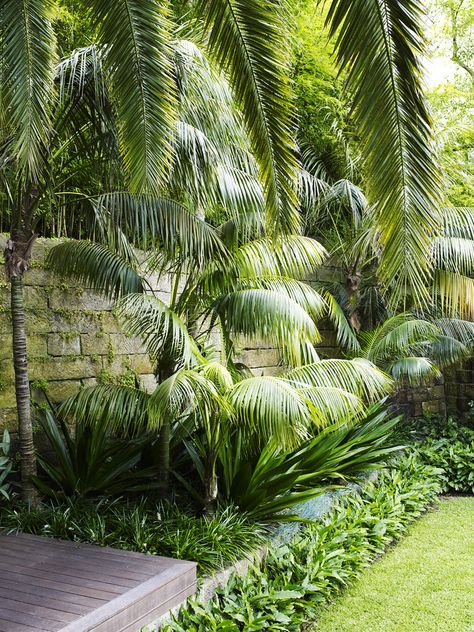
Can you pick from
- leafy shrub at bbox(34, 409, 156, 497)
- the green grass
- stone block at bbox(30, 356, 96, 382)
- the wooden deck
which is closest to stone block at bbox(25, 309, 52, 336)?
stone block at bbox(30, 356, 96, 382)

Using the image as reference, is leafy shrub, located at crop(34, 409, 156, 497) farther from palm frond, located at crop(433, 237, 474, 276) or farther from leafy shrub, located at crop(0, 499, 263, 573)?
palm frond, located at crop(433, 237, 474, 276)

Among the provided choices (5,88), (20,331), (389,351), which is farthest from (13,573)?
(389,351)

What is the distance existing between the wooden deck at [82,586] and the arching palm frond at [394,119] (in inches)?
85.2

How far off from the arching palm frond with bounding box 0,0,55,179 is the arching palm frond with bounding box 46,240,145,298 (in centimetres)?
193

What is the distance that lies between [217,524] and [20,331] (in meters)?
2.08

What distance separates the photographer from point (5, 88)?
10.9 feet

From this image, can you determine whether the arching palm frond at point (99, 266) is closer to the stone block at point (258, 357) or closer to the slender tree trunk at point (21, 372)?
the slender tree trunk at point (21, 372)

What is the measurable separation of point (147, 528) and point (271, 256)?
248 cm

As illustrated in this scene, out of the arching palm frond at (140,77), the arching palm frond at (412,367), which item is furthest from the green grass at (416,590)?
the arching palm frond at (140,77)

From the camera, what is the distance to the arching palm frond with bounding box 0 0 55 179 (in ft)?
10.1

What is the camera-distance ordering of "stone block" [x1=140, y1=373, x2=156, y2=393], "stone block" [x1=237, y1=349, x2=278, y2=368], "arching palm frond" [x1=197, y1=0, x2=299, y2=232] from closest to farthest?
"arching palm frond" [x1=197, y1=0, x2=299, y2=232] → "stone block" [x1=140, y1=373, x2=156, y2=393] → "stone block" [x1=237, y1=349, x2=278, y2=368]

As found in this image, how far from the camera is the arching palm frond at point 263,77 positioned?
3.06m

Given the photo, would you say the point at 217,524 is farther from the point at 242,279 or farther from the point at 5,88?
the point at 5,88

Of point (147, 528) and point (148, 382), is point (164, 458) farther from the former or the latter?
point (148, 382)
